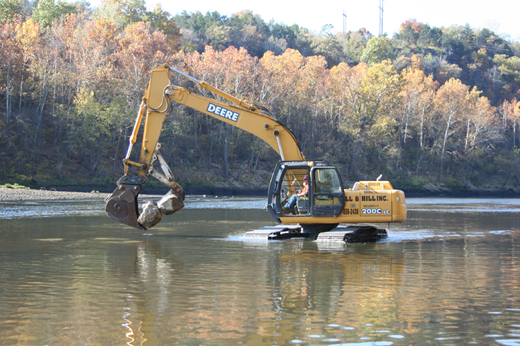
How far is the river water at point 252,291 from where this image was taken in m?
6.96

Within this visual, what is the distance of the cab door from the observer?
16.5 metres

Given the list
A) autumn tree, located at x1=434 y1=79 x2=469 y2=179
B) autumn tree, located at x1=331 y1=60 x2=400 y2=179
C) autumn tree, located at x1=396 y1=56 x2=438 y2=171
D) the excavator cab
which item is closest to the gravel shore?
the excavator cab

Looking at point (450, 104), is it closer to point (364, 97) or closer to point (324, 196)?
point (364, 97)

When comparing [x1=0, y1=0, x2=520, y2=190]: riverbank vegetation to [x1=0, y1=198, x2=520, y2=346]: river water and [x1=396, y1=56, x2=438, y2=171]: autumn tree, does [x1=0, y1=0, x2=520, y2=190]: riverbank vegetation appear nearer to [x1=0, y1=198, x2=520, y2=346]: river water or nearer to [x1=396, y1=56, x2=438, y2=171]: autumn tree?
[x1=396, y1=56, x2=438, y2=171]: autumn tree

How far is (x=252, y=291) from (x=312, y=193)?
24.1 ft

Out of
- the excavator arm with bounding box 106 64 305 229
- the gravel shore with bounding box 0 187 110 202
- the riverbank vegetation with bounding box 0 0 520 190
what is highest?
the riverbank vegetation with bounding box 0 0 520 190

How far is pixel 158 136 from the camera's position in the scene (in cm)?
1633

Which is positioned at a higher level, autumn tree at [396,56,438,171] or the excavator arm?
autumn tree at [396,56,438,171]

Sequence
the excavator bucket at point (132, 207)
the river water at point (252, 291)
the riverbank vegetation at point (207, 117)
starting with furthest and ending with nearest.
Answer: the riverbank vegetation at point (207, 117) → the excavator bucket at point (132, 207) → the river water at point (252, 291)

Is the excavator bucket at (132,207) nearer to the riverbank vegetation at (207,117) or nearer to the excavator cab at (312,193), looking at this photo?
the excavator cab at (312,193)

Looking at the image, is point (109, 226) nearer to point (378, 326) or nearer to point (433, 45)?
point (378, 326)

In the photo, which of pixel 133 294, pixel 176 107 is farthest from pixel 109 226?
pixel 176 107

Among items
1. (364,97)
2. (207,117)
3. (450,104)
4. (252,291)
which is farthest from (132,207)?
(450,104)

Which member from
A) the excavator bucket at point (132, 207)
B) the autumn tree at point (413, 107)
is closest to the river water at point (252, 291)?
the excavator bucket at point (132, 207)
